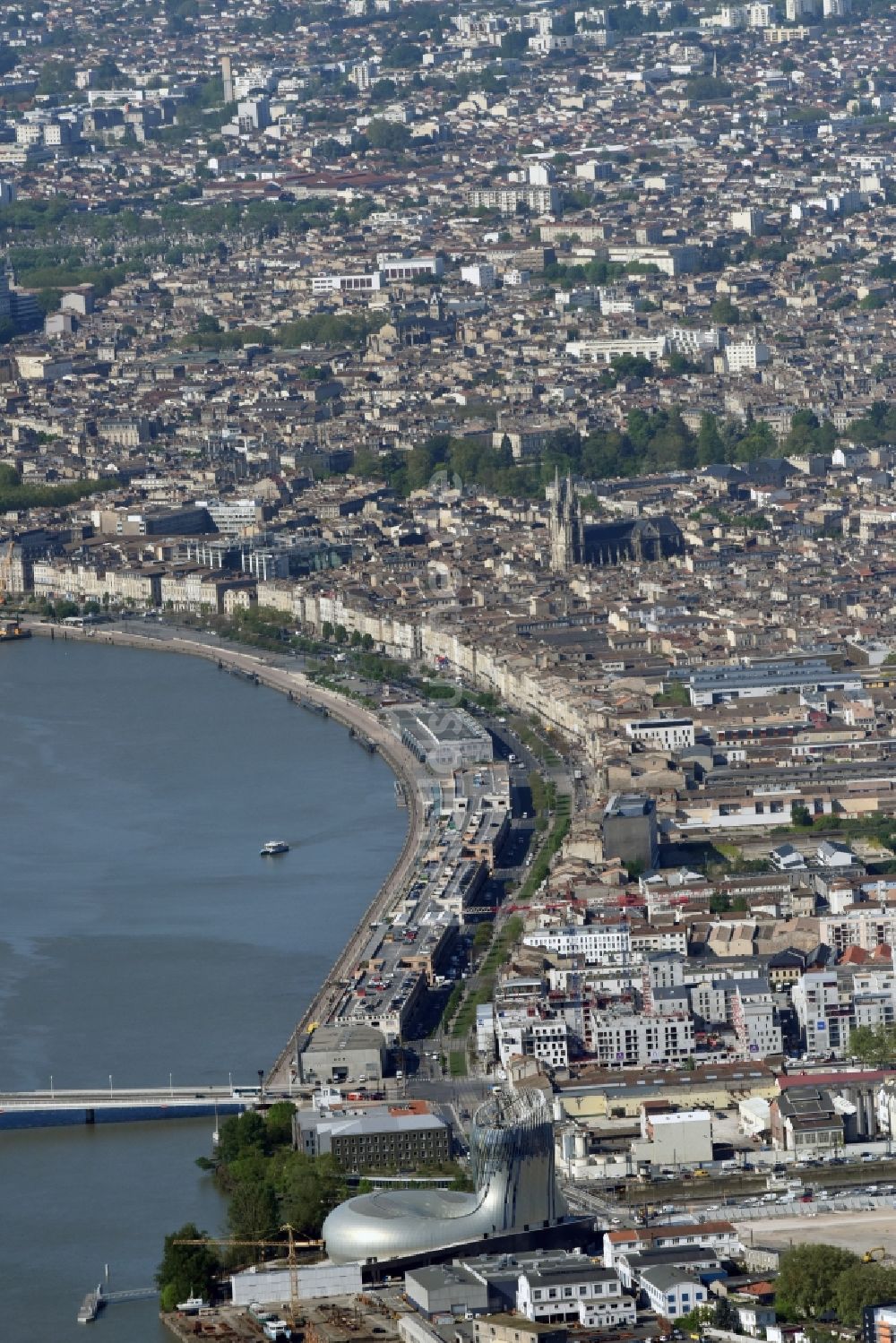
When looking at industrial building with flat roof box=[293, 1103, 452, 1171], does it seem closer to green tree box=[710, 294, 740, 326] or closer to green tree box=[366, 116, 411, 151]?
Answer: green tree box=[710, 294, 740, 326]

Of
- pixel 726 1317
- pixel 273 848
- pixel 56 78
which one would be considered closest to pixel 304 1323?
pixel 726 1317

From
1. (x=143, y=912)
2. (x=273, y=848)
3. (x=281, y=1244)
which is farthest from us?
(x=273, y=848)

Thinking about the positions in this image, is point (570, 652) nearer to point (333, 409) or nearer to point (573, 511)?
point (573, 511)

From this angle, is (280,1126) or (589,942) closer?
(280,1126)

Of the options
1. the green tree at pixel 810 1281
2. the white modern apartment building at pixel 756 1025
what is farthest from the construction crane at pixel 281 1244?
the white modern apartment building at pixel 756 1025

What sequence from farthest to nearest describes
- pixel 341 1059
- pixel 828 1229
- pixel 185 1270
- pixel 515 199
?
pixel 515 199, pixel 341 1059, pixel 828 1229, pixel 185 1270

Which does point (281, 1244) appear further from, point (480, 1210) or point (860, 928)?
point (860, 928)

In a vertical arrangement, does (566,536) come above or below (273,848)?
above

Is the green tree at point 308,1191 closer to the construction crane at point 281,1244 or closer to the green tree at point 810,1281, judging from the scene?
the construction crane at point 281,1244
